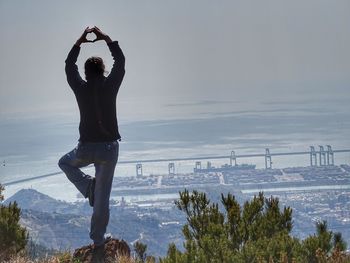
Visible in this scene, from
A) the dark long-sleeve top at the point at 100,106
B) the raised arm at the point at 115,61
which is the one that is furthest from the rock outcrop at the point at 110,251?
the raised arm at the point at 115,61

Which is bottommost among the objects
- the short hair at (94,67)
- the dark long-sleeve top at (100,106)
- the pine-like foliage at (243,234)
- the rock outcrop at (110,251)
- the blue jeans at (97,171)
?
the rock outcrop at (110,251)

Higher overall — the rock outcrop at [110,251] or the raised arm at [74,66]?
the raised arm at [74,66]

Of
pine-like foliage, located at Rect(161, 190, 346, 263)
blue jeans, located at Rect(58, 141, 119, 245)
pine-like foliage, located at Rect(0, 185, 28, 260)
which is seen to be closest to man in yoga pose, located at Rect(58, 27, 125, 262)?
blue jeans, located at Rect(58, 141, 119, 245)

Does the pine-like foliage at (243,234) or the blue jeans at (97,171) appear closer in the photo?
the pine-like foliage at (243,234)

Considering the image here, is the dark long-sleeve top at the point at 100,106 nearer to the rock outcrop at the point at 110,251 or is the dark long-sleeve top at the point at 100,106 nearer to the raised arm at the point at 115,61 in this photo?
the raised arm at the point at 115,61

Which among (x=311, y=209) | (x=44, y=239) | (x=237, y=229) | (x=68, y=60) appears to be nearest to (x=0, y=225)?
(x=68, y=60)

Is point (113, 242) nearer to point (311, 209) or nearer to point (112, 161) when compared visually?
point (112, 161)

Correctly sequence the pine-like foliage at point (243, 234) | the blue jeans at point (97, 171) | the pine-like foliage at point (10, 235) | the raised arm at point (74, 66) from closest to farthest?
1. the pine-like foliage at point (243, 234)
2. the blue jeans at point (97, 171)
3. the raised arm at point (74, 66)
4. the pine-like foliage at point (10, 235)
